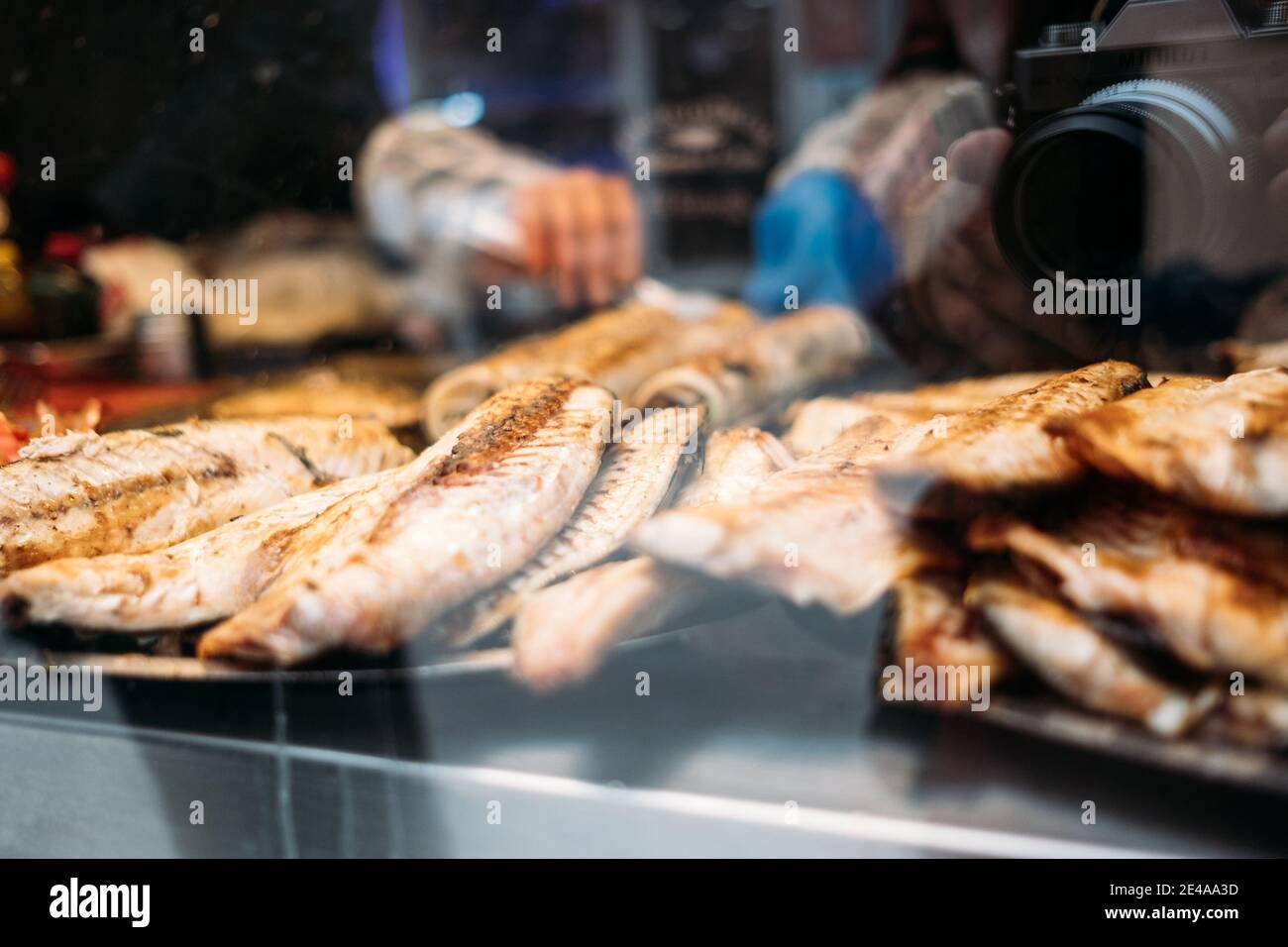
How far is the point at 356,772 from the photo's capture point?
104 cm

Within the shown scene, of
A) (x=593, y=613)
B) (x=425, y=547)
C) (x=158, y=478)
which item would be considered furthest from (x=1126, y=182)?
Answer: (x=158, y=478)

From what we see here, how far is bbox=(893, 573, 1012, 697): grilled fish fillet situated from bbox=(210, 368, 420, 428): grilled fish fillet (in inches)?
38.7

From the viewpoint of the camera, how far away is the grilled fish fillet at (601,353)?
6.07 ft

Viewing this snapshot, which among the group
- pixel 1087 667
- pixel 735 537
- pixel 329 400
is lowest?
pixel 1087 667

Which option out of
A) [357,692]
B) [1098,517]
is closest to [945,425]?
[1098,517]

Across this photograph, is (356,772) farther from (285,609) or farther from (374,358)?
(374,358)

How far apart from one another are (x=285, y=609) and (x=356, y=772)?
0.65 ft

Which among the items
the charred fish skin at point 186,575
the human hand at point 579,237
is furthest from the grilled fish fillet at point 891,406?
the human hand at point 579,237

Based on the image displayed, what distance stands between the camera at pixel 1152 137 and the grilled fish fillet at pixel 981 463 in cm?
21

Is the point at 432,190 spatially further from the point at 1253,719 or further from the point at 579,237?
the point at 1253,719

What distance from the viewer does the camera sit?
3.42 feet

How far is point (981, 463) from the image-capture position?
923mm

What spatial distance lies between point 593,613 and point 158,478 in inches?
28.2

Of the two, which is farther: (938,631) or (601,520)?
(601,520)
